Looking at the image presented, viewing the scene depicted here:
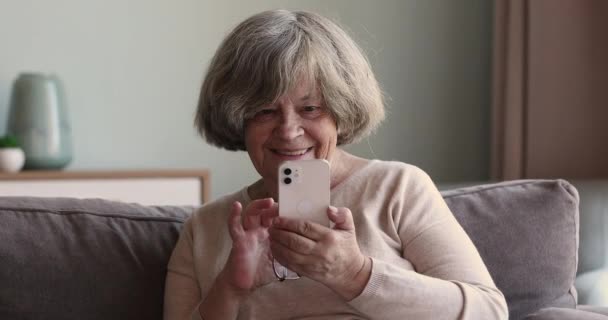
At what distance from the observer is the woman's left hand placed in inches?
47.4

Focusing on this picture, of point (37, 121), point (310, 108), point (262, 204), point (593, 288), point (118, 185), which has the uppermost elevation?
point (310, 108)

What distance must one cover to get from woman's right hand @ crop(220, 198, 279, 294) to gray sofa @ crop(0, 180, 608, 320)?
0.86 feet

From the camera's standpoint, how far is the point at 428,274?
4.45 feet

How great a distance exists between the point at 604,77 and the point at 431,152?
0.78m

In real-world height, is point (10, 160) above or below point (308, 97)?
below

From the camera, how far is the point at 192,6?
345cm

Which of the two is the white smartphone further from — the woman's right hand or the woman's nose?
the woman's nose

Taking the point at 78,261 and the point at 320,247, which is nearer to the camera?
the point at 320,247

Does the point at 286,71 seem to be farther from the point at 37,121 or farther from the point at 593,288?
the point at 37,121

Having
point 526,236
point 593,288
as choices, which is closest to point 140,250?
point 526,236

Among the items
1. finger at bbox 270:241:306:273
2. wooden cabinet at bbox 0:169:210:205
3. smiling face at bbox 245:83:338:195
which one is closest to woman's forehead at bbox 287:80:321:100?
smiling face at bbox 245:83:338:195

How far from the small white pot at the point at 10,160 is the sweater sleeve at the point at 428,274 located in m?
1.83

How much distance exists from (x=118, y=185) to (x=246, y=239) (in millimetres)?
1772

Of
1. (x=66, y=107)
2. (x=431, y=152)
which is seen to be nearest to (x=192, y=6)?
(x=66, y=107)
